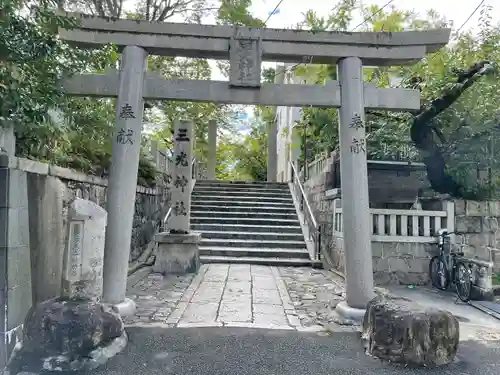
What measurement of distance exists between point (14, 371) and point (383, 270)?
6576 mm

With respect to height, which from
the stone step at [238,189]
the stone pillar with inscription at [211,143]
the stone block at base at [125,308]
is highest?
the stone pillar with inscription at [211,143]

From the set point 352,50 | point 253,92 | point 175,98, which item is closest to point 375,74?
point 352,50

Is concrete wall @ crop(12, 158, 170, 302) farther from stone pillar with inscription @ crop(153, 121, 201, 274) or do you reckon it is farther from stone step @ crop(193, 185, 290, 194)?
stone step @ crop(193, 185, 290, 194)

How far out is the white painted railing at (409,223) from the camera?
8.10 m

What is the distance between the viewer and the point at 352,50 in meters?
6.01

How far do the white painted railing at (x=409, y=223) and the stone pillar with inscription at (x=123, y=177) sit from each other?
493 centimetres

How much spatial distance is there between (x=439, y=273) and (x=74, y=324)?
6.54m

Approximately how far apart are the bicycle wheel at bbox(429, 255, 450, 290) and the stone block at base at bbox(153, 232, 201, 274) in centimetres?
512

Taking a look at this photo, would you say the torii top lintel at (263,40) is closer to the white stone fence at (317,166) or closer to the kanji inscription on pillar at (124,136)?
the kanji inscription on pillar at (124,136)

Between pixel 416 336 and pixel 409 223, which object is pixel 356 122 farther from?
pixel 409 223

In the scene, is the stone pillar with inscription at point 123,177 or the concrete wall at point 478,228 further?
the concrete wall at point 478,228

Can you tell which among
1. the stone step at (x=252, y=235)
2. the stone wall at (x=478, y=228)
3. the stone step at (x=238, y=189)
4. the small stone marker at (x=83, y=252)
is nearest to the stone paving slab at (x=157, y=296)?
the small stone marker at (x=83, y=252)

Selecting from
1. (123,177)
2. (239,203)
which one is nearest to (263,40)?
(123,177)

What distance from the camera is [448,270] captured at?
292 inches
